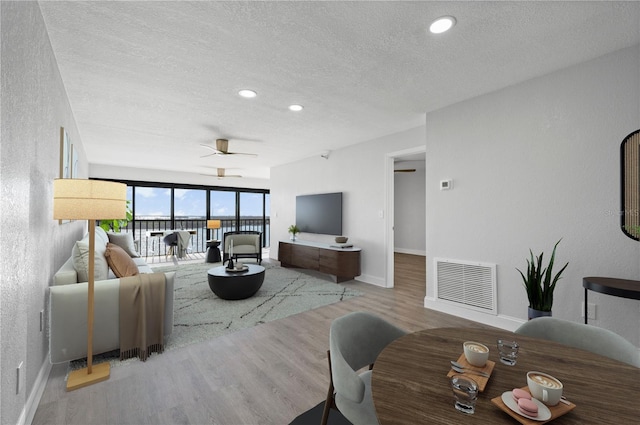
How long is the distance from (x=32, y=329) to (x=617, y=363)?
9.95 feet

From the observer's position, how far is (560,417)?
76 cm

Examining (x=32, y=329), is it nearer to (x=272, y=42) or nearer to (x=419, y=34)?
(x=272, y=42)

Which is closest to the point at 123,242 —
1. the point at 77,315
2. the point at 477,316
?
the point at 77,315

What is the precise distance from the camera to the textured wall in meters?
1.26

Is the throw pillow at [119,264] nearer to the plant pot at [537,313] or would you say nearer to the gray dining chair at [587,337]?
the gray dining chair at [587,337]

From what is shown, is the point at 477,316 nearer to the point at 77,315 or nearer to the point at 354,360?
the point at 354,360

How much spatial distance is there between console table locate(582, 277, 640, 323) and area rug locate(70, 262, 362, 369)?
8.68 feet

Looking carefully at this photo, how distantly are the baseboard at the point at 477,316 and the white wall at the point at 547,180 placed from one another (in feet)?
0.10

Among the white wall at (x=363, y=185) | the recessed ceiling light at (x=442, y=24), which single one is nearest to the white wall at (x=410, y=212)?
the white wall at (x=363, y=185)

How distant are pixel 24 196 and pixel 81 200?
323 mm

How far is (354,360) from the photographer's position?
1.35 meters

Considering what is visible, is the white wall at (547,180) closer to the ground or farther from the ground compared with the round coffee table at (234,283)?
farther from the ground

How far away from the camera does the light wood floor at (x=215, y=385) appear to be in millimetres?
1671

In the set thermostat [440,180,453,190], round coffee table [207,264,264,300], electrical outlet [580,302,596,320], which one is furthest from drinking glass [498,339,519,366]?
round coffee table [207,264,264,300]
